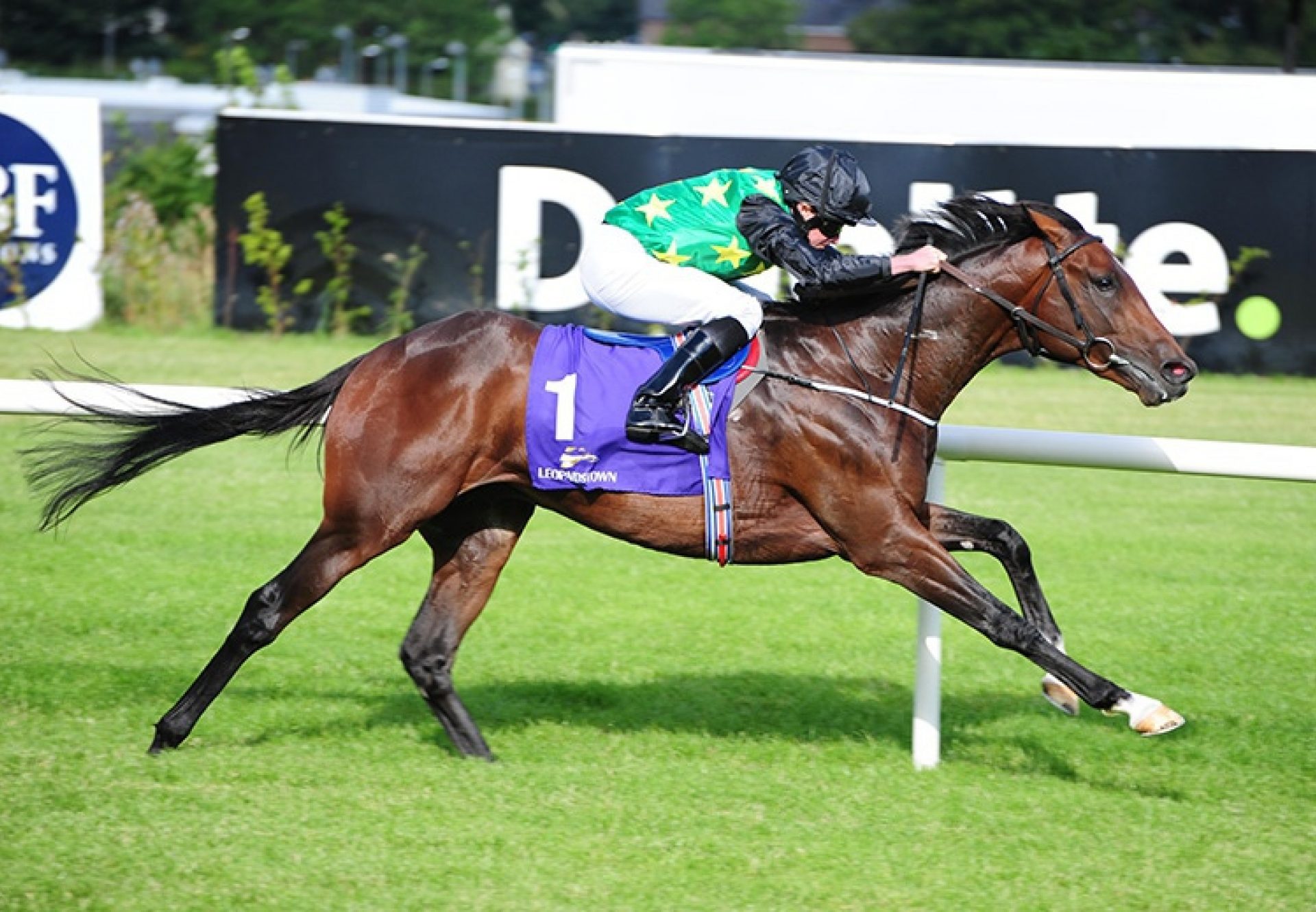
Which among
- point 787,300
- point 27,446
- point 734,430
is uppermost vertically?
point 787,300

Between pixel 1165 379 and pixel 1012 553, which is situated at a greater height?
pixel 1165 379

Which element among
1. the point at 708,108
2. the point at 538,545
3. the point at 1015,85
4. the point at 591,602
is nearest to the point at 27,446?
the point at 538,545

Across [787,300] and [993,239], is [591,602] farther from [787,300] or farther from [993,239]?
[993,239]

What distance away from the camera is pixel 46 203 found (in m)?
13.8

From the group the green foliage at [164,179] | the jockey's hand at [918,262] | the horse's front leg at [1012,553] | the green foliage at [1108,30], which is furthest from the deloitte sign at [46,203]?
the green foliage at [1108,30]

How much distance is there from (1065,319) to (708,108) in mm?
13466

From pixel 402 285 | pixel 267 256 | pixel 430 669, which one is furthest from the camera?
pixel 267 256

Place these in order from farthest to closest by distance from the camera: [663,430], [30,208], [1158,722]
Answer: [30,208] < [663,430] < [1158,722]

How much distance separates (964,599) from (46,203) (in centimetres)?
1107

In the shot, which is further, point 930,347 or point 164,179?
point 164,179

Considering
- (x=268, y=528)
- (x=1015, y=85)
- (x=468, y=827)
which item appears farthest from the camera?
(x=1015, y=85)

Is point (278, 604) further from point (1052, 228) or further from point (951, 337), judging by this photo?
point (1052, 228)

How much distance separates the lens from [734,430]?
16.5 ft

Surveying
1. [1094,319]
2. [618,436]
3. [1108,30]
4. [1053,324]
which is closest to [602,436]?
[618,436]
